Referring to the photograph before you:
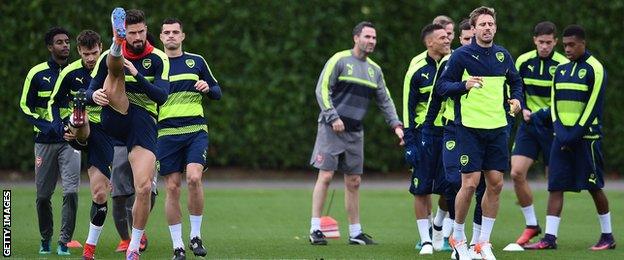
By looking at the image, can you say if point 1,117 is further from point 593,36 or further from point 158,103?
point 158,103

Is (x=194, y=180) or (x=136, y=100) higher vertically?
(x=136, y=100)

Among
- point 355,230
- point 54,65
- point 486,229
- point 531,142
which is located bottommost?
point 355,230

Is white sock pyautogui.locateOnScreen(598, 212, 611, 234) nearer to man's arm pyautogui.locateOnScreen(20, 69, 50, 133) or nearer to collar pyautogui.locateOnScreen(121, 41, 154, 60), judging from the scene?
collar pyautogui.locateOnScreen(121, 41, 154, 60)

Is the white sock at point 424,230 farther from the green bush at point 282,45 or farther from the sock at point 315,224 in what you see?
the green bush at point 282,45

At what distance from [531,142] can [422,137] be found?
6.70 feet

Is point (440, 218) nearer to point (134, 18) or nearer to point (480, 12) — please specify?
point (480, 12)

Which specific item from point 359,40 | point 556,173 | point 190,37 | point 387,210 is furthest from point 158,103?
point 190,37

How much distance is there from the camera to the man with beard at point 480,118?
459 inches

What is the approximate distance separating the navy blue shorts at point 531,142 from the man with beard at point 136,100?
484 centimetres

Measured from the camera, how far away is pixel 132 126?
11328mm

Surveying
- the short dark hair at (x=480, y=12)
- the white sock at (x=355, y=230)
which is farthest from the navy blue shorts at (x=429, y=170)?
the short dark hair at (x=480, y=12)

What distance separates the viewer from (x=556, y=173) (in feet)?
44.8

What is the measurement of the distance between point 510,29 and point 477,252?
441 inches

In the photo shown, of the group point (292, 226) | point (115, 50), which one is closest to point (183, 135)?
point (115, 50)
